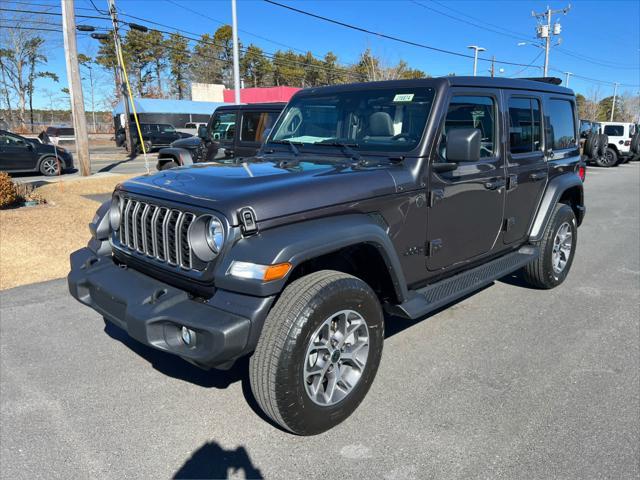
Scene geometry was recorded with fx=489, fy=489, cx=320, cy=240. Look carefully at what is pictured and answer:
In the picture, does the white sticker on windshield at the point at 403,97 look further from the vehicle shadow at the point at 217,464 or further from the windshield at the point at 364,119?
the vehicle shadow at the point at 217,464

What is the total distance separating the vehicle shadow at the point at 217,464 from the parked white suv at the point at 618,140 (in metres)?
24.5

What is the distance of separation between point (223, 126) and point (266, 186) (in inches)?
316

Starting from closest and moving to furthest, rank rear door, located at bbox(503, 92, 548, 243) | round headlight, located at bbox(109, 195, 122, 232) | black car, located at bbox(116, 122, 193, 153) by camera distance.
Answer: round headlight, located at bbox(109, 195, 122, 232) < rear door, located at bbox(503, 92, 548, 243) < black car, located at bbox(116, 122, 193, 153)

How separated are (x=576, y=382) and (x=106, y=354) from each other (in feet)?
11.3

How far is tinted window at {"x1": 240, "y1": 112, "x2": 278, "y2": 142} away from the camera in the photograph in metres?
9.44

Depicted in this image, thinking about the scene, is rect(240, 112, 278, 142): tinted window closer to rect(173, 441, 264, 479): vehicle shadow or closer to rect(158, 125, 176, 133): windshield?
rect(173, 441, 264, 479): vehicle shadow

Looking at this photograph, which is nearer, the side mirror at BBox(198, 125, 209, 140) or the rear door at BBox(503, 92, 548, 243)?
the rear door at BBox(503, 92, 548, 243)

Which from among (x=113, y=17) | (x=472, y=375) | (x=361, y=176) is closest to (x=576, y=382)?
(x=472, y=375)

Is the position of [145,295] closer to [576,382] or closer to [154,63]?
[576,382]


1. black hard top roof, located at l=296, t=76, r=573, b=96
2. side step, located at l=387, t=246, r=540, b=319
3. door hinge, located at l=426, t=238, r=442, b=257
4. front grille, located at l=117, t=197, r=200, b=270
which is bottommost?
side step, located at l=387, t=246, r=540, b=319

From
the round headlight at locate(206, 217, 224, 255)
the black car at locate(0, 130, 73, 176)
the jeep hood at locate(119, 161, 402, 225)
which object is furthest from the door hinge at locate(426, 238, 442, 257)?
the black car at locate(0, 130, 73, 176)

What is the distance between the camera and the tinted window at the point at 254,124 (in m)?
9.44

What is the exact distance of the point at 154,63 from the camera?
207ft

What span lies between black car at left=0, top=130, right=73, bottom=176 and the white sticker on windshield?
14.4 meters
